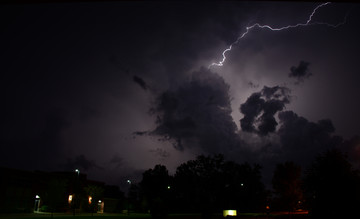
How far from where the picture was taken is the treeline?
2902 centimetres

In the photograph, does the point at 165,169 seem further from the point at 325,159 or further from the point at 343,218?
the point at 343,218

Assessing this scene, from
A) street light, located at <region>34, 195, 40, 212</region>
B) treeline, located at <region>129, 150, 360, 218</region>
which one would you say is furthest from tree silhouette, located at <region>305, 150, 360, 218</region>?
street light, located at <region>34, 195, 40, 212</region>

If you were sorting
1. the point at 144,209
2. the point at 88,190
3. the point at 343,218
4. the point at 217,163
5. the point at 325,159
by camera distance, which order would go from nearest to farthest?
the point at 343,218 → the point at 325,159 → the point at 88,190 → the point at 144,209 → the point at 217,163

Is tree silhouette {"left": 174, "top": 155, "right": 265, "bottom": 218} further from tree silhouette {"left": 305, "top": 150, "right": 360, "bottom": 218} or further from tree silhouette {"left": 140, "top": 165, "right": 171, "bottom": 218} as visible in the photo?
tree silhouette {"left": 305, "top": 150, "right": 360, "bottom": 218}

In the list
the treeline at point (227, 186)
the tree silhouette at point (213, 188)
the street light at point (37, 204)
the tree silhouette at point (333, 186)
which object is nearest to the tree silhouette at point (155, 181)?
the treeline at point (227, 186)

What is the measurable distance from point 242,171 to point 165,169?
26.8 meters

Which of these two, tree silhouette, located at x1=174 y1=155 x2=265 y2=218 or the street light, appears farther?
tree silhouette, located at x1=174 y1=155 x2=265 y2=218

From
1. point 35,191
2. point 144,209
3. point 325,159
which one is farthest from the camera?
point 144,209

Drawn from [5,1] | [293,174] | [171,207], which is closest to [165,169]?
[171,207]

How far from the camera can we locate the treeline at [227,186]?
29016 mm

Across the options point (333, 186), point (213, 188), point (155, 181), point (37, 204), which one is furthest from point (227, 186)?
point (333, 186)

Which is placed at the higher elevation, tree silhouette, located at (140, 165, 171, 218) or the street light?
tree silhouette, located at (140, 165, 171, 218)

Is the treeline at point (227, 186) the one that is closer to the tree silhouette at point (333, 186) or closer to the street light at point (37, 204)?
the tree silhouette at point (333, 186)

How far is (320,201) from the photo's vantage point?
24.0m
